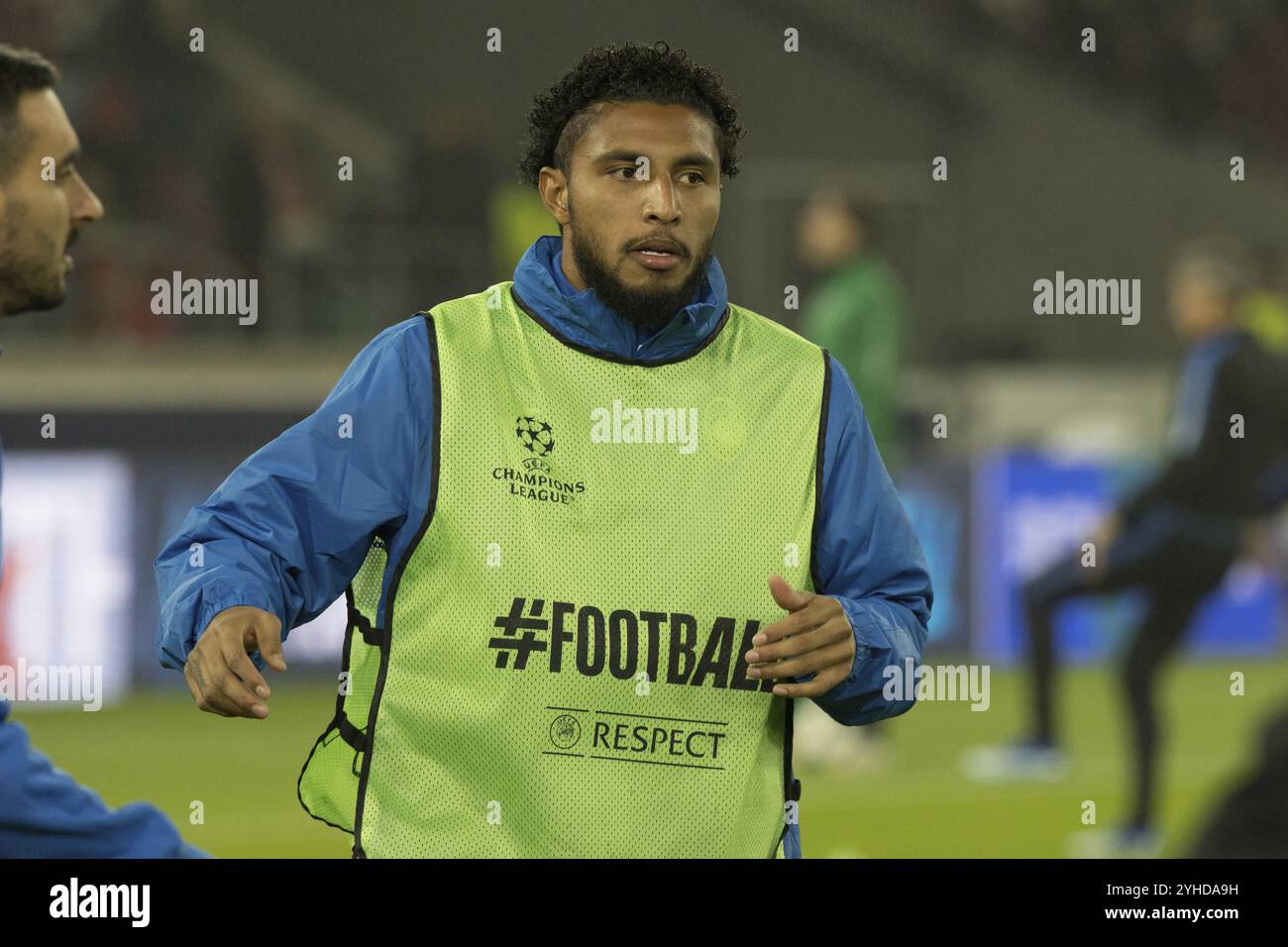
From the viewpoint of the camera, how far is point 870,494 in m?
3.03

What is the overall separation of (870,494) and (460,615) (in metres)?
0.67

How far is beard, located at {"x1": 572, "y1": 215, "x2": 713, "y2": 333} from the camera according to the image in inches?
118

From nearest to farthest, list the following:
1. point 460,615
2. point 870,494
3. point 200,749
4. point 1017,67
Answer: point 460,615 < point 870,494 < point 200,749 < point 1017,67

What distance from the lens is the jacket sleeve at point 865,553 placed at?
2977mm

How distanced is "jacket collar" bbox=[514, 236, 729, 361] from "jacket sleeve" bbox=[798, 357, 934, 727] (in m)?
0.24

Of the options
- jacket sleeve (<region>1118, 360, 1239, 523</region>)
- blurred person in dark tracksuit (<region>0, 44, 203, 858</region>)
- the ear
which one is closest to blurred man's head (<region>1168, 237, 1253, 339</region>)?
jacket sleeve (<region>1118, 360, 1239, 523</region>)

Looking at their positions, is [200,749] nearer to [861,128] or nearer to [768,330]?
[768,330]

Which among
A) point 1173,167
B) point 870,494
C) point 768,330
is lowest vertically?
point 870,494

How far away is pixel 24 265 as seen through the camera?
10.4ft

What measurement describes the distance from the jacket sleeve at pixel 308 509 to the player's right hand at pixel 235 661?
0.21 ft

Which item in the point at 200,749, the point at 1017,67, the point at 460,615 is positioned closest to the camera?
the point at 460,615

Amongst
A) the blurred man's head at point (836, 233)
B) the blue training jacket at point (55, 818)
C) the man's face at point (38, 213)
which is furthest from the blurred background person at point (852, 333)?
the blue training jacket at point (55, 818)

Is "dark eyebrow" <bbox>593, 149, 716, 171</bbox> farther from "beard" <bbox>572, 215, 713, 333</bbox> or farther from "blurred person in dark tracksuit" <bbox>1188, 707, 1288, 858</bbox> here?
"blurred person in dark tracksuit" <bbox>1188, 707, 1288, 858</bbox>
